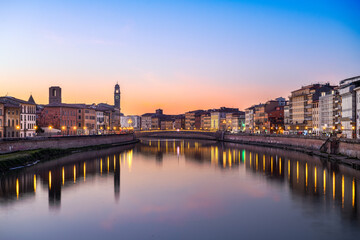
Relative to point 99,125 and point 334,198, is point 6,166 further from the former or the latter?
point 99,125

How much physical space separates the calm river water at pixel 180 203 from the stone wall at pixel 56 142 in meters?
6.13

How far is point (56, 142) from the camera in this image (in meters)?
56.6

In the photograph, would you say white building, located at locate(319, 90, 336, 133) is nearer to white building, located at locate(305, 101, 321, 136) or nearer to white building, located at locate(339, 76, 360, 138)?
white building, located at locate(305, 101, 321, 136)

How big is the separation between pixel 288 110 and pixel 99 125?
4896 centimetres

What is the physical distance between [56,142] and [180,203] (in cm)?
3497

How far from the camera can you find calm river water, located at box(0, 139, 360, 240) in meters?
19.8

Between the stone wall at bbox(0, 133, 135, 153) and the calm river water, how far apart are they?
20.1 ft

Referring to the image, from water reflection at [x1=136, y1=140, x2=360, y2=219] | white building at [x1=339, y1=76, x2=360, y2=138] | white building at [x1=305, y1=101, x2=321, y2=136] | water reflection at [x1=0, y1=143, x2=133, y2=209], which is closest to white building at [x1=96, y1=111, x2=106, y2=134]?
→ water reflection at [x1=0, y1=143, x2=133, y2=209]

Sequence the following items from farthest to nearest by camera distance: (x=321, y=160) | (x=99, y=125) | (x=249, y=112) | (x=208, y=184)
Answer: (x=249, y=112)
(x=99, y=125)
(x=321, y=160)
(x=208, y=184)

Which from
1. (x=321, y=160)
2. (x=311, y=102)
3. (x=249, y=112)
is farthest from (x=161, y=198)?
(x=249, y=112)

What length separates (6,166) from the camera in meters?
36.8

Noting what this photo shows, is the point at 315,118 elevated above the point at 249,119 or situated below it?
below

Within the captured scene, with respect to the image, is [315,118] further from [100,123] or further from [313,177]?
[313,177]

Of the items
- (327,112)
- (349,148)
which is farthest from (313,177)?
(327,112)
